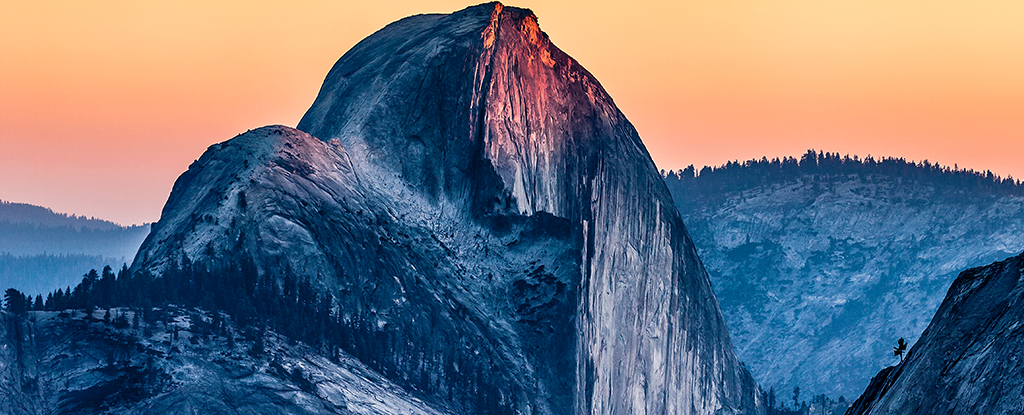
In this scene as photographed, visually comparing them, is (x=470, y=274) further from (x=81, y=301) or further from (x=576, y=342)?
(x=81, y=301)

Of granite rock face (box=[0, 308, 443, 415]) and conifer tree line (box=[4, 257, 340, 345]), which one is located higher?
conifer tree line (box=[4, 257, 340, 345])

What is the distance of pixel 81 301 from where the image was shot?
158625 mm

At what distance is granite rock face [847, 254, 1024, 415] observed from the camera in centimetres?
4038

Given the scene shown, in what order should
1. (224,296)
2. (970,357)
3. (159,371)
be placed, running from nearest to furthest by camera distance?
1. (970,357)
2. (159,371)
3. (224,296)

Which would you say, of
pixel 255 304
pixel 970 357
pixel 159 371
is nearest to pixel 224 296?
pixel 255 304

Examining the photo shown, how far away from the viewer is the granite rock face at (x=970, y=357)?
132ft

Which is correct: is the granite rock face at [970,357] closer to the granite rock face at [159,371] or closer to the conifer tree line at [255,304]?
the granite rock face at [159,371]

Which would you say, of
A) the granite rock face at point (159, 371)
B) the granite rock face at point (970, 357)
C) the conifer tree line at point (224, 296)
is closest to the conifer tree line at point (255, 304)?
the conifer tree line at point (224, 296)

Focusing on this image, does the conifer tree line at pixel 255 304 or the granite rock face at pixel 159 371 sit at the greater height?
the conifer tree line at pixel 255 304

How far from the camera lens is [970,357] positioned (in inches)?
1656

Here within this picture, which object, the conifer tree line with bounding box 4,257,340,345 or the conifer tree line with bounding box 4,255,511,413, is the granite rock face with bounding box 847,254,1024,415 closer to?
the conifer tree line with bounding box 4,255,511,413

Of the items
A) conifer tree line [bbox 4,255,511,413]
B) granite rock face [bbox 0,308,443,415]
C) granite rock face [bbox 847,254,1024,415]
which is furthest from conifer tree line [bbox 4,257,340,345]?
granite rock face [bbox 847,254,1024,415]

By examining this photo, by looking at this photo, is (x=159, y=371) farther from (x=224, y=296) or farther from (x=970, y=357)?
(x=970, y=357)

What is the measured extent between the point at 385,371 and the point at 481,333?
21.7 m
